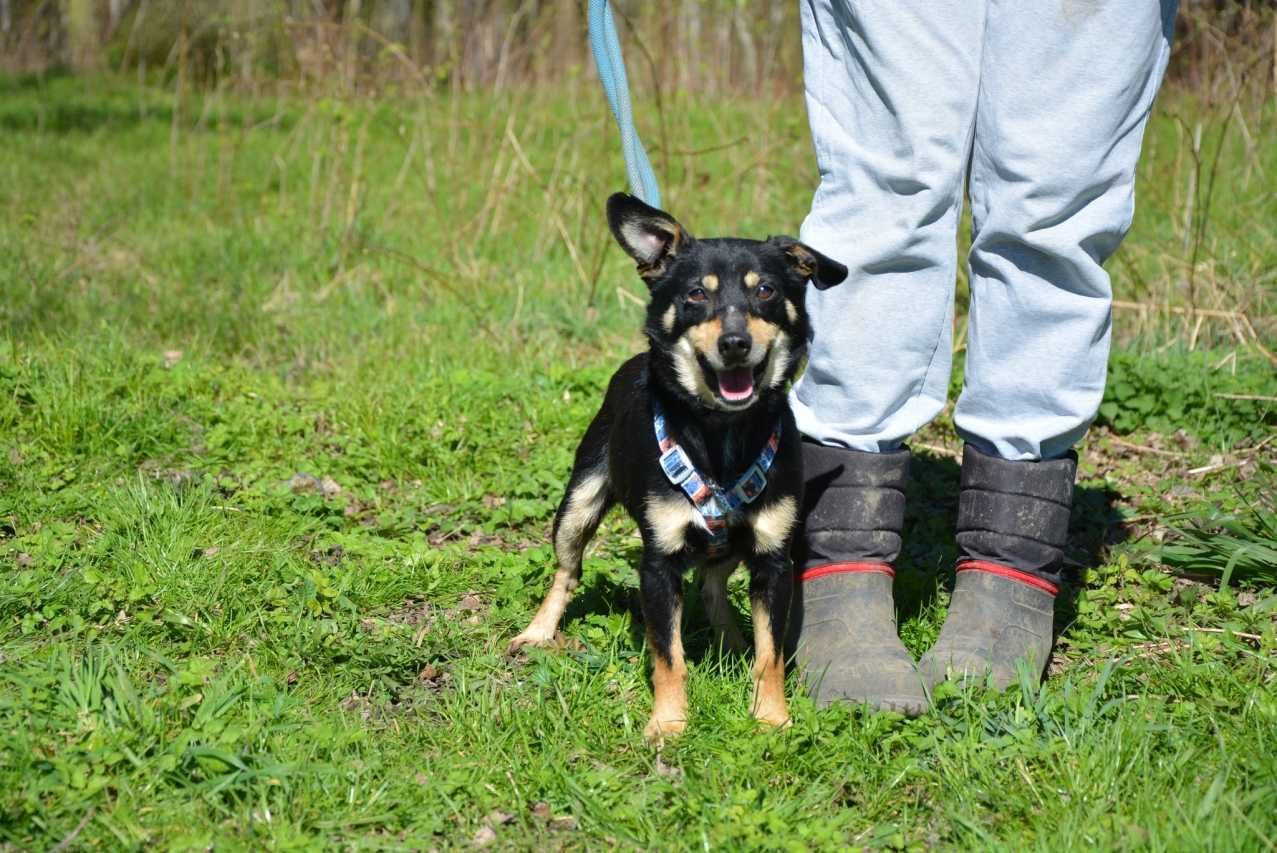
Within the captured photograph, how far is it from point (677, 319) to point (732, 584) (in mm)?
1033

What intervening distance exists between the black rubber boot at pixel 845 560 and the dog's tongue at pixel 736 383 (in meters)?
0.37

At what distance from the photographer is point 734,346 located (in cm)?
276

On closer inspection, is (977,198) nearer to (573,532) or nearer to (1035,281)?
(1035,281)

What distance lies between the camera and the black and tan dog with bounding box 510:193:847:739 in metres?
2.80

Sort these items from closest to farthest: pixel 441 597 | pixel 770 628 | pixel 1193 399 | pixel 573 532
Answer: pixel 770 628 < pixel 573 532 < pixel 441 597 < pixel 1193 399

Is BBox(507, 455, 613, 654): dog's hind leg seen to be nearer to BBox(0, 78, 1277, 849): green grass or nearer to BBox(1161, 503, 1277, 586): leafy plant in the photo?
BBox(0, 78, 1277, 849): green grass

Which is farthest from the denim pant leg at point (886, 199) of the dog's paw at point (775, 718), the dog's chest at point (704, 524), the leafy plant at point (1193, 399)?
the leafy plant at point (1193, 399)

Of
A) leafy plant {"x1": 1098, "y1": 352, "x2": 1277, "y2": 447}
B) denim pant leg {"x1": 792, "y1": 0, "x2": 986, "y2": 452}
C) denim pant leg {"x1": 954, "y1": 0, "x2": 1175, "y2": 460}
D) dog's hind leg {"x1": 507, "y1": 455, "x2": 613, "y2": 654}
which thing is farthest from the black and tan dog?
leafy plant {"x1": 1098, "y1": 352, "x2": 1277, "y2": 447}

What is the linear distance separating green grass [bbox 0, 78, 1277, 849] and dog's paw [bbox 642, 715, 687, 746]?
53mm

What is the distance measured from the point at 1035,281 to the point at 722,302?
736mm

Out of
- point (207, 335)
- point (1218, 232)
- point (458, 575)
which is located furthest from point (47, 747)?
point (1218, 232)

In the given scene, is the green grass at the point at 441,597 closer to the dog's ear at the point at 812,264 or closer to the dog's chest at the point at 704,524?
the dog's chest at the point at 704,524

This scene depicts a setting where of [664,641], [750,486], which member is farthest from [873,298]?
[664,641]

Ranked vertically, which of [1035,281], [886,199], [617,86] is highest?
[617,86]
